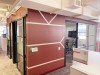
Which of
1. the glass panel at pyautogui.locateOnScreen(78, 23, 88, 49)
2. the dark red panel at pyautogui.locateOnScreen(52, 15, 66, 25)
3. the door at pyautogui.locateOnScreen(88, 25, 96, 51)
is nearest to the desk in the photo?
the dark red panel at pyautogui.locateOnScreen(52, 15, 66, 25)

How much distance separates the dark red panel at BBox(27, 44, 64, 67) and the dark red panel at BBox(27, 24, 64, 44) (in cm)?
27

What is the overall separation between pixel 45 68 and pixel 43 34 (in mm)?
1316

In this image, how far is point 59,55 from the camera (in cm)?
423

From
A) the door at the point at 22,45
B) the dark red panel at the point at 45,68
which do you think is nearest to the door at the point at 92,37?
the dark red panel at the point at 45,68

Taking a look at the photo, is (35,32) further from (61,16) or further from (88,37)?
(88,37)

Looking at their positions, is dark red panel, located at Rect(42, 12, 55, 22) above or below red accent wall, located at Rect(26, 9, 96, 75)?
above

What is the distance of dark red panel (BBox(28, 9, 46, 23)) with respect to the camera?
3179 mm

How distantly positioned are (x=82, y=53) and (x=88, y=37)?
15.8ft

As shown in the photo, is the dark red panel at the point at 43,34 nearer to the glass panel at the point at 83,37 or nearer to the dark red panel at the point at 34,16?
the dark red panel at the point at 34,16

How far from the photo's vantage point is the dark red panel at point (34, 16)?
125 inches

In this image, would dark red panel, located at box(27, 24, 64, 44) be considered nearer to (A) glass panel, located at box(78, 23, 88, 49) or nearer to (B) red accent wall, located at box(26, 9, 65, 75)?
(B) red accent wall, located at box(26, 9, 65, 75)

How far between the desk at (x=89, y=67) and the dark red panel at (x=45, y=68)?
188 cm

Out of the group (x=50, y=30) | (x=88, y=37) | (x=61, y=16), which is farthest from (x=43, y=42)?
(x=88, y=37)

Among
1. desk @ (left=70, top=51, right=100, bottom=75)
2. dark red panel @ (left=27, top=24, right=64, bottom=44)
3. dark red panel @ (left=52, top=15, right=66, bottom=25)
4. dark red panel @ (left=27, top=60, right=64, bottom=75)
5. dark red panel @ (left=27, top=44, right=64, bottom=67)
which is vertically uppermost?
dark red panel @ (left=52, top=15, right=66, bottom=25)
